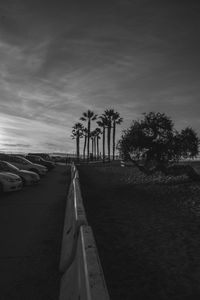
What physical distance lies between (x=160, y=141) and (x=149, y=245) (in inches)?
616

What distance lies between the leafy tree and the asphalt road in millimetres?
12483

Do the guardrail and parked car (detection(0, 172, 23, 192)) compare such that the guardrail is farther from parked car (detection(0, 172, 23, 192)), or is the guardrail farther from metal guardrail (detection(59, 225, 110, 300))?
parked car (detection(0, 172, 23, 192))

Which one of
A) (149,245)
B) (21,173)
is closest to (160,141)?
(21,173)

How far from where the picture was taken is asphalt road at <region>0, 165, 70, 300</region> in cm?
372

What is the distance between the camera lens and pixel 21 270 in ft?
14.1

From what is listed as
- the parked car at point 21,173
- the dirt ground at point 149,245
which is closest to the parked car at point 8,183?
the parked car at point 21,173

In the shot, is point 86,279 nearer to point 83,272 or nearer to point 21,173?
point 83,272

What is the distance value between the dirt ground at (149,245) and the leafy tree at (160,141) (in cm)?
960

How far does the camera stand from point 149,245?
570 cm

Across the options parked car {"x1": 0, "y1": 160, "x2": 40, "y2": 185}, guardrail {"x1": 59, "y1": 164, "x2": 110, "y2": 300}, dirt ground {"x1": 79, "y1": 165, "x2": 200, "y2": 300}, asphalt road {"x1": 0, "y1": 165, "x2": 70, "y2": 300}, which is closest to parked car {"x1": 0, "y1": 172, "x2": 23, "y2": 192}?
parked car {"x1": 0, "y1": 160, "x2": 40, "y2": 185}

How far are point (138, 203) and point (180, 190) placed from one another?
2.73 meters

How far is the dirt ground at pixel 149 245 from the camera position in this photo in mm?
3875

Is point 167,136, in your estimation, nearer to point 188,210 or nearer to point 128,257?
point 188,210

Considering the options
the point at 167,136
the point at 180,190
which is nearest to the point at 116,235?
the point at 180,190
